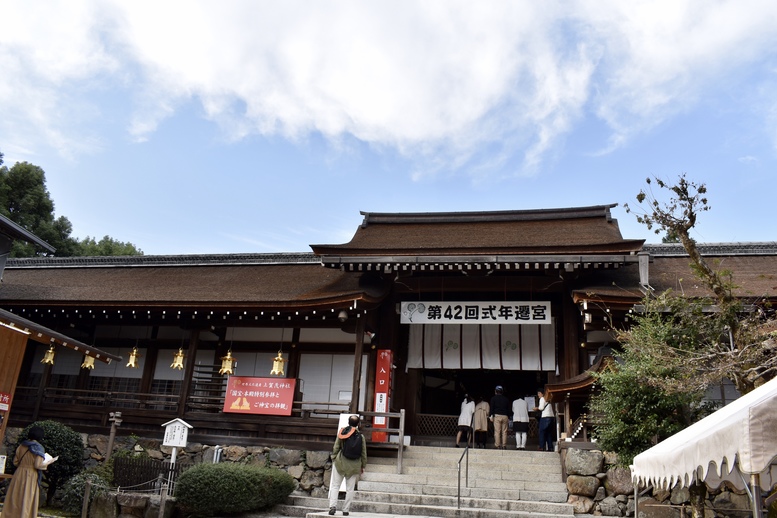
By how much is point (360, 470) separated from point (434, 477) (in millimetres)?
2324

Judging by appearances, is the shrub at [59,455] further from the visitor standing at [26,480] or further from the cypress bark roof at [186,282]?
the visitor standing at [26,480]

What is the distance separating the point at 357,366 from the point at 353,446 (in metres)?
3.81

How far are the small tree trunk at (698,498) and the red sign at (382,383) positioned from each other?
7.29 m

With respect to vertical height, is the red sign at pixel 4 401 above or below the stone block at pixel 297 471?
above

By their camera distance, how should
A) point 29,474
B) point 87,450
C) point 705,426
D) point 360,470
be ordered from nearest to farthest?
1. point 705,426
2. point 29,474
3. point 360,470
4. point 87,450

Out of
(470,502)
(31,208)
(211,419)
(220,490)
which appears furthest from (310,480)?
(31,208)

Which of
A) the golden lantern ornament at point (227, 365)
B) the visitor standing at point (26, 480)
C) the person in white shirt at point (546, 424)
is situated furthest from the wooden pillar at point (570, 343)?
the visitor standing at point (26, 480)

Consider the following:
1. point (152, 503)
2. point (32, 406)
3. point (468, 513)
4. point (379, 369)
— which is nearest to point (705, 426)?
point (468, 513)

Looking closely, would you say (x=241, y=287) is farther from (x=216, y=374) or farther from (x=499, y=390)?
(x=499, y=390)

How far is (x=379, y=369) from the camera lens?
583 inches

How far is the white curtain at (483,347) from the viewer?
1499 cm

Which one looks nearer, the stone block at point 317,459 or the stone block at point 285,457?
the stone block at point 317,459

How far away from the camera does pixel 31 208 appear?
3183cm

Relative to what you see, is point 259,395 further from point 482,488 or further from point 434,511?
point 482,488
